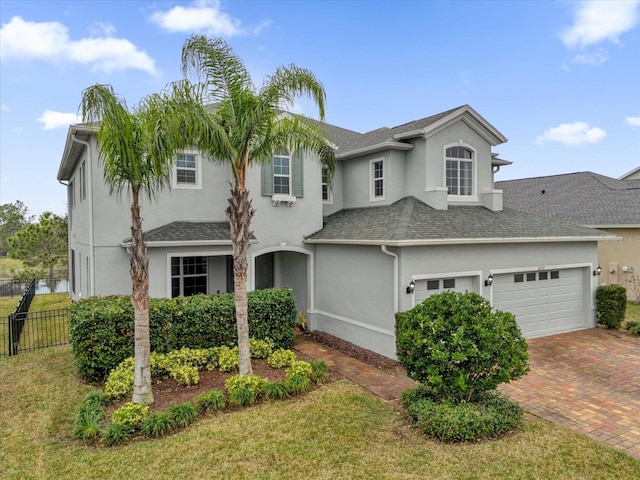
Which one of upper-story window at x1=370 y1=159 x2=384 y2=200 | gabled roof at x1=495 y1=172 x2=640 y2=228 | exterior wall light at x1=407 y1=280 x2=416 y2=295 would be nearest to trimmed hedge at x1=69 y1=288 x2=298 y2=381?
exterior wall light at x1=407 y1=280 x2=416 y2=295

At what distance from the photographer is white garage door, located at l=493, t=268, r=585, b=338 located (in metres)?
12.6

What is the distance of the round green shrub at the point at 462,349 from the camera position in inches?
257

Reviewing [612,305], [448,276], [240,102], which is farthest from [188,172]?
[612,305]

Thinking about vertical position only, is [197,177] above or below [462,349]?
above

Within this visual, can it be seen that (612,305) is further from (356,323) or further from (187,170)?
(187,170)

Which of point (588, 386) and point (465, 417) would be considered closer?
point (465, 417)

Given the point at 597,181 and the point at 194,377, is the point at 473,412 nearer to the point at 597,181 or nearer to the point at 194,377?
the point at 194,377

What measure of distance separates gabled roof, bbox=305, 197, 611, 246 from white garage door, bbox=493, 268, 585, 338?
129cm

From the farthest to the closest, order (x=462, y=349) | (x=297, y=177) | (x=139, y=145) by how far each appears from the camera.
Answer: (x=297, y=177) → (x=139, y=145) → (x=462, y=349)

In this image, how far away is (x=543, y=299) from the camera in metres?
13.3

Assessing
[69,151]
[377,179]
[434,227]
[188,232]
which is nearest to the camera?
[434,227]

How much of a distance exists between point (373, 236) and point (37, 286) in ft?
82.7

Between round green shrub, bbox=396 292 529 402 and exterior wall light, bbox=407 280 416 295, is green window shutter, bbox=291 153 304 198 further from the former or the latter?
round green shrub, bbox=396 292 529 402

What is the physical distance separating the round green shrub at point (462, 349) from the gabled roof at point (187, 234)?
7.36m
